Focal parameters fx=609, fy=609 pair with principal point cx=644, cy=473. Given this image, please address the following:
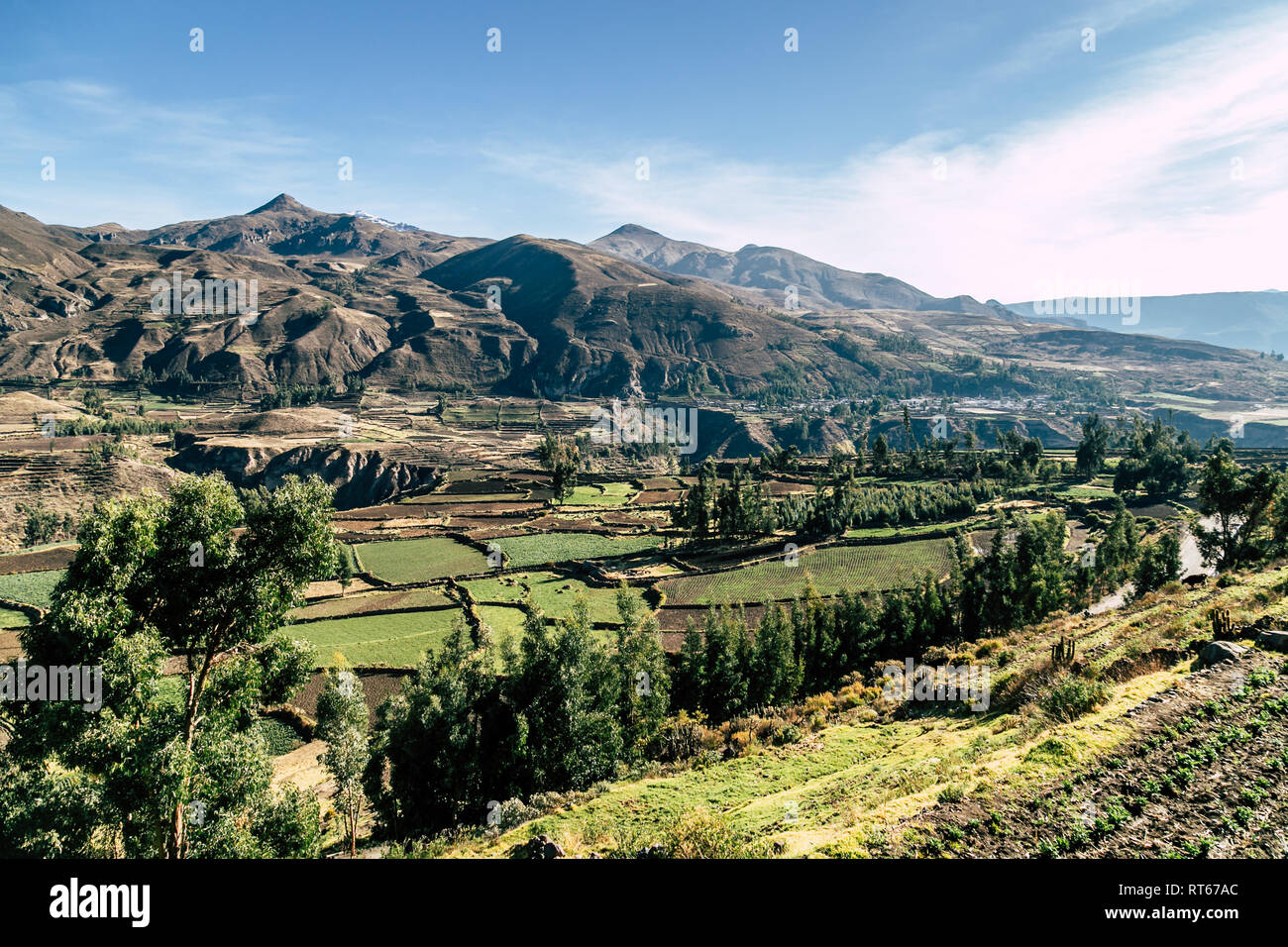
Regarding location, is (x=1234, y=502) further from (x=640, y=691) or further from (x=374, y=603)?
(x=374, y=603)

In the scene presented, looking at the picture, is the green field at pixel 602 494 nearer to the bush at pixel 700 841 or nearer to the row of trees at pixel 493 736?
the row of trees at pixel 493 736

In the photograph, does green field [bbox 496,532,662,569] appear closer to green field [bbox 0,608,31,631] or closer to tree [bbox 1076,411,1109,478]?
green field [bbox 0,608,31,631]

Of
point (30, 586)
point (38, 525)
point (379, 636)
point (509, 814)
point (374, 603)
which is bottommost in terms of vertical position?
point (379, 636)

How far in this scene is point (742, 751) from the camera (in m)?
27.8

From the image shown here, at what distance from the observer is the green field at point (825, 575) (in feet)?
216

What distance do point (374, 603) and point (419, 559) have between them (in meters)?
16.4

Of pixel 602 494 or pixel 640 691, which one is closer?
pixel 640 691

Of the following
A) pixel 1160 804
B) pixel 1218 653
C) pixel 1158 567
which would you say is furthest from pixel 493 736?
pixel 1158 567

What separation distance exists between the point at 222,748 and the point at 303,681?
236cm

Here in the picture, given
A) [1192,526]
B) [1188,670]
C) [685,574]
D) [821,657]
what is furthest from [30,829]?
[1192,526]

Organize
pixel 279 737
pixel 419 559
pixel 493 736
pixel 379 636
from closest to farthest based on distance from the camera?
pixel 493 736, pixel 279 737, pixel 379 636, pixel 419 559

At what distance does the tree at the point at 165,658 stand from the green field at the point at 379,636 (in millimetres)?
32866

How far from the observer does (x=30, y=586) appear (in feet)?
221
